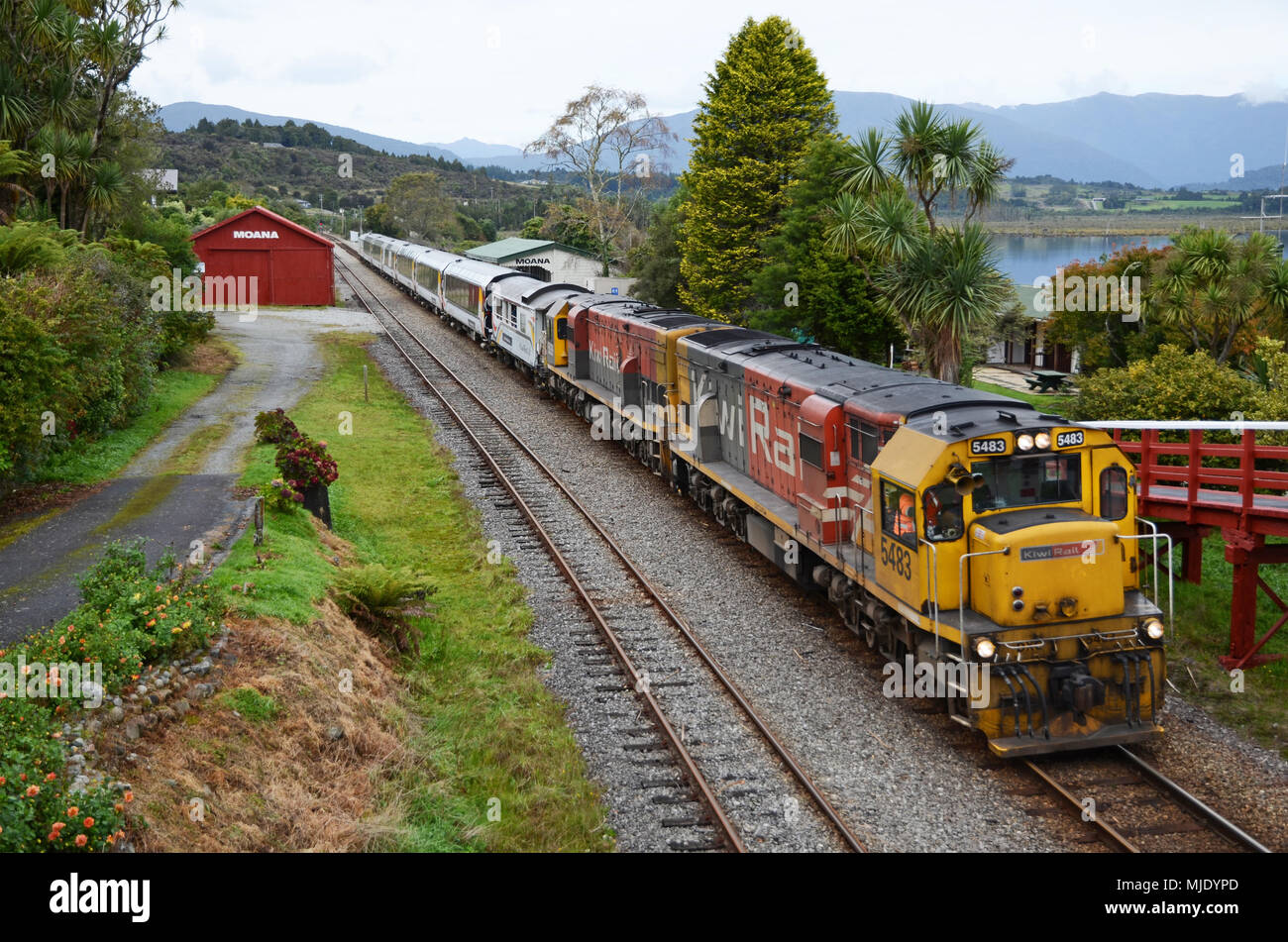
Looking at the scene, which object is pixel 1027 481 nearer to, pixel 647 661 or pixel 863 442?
pixel 863 442

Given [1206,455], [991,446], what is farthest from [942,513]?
[1206,455]

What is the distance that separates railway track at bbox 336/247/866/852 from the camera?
38.7 ft

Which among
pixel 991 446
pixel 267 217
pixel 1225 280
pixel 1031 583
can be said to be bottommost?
pixel 1031 583

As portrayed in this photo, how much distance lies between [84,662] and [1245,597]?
15786 millimetres

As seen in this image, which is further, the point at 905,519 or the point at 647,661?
the point at 647,661

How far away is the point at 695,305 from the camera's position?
47406 millimetres

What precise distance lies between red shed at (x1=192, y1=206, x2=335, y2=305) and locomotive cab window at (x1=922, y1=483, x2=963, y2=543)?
170ft

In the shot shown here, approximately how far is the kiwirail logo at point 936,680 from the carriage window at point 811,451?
10.8 feet

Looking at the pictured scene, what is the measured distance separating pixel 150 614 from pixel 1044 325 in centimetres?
4533

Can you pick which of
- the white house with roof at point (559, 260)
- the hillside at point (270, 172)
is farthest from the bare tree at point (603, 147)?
the hillside at point (270, 172)

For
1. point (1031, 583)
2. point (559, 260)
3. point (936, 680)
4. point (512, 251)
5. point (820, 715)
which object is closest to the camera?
point (1031, 583)

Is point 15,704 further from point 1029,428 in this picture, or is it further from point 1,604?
point 1029,428

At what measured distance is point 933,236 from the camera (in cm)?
2773

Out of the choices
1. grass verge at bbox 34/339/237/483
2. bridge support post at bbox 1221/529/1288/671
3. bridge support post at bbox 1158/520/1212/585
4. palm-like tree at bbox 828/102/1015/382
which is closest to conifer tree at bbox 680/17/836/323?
palm-like tree at bbox 828/102/1015/382
